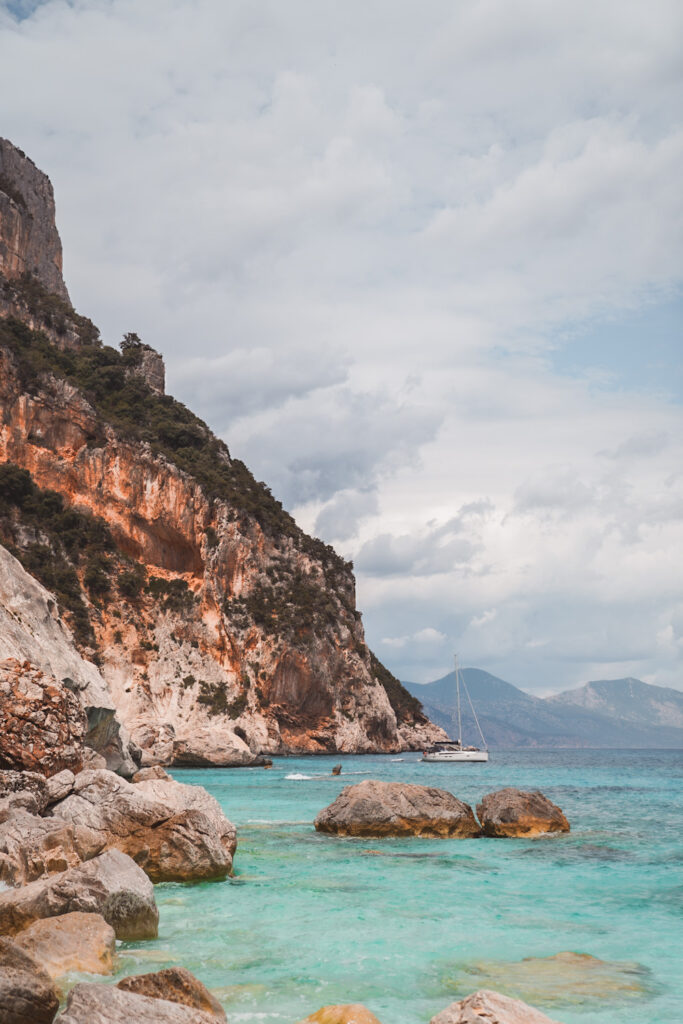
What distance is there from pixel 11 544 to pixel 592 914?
180 feet

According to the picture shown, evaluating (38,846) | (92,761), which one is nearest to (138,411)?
(92,761)

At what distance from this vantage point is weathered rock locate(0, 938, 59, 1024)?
5.98 m

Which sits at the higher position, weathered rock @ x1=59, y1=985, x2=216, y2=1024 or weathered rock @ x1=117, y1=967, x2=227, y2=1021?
weathered rock @ x1=59, y1=985, x2=216, y2=1024

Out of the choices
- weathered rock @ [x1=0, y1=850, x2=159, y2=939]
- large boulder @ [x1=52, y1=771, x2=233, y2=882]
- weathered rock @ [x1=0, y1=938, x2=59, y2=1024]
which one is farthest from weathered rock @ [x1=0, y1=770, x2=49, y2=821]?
weathered rock @ [x1=0, y1=938, x2=59, y2=1024]

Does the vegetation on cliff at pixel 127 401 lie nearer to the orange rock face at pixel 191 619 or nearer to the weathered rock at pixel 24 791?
the orange rock face at pixel 191 619

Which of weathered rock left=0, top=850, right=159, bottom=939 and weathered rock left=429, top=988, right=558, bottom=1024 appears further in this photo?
weathered rock left=0, top=850, right=159, bottom=939

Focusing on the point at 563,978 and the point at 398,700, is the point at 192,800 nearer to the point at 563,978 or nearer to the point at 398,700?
the point at 563,978

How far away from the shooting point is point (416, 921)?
1203cm

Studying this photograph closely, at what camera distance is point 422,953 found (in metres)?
10.3

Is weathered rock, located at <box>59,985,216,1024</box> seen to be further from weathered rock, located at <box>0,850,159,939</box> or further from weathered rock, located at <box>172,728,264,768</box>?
weathered rock, located at <box>172,728,264,768</box>

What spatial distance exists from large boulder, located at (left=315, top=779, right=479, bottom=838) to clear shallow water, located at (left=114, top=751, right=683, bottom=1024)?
0.76 metres

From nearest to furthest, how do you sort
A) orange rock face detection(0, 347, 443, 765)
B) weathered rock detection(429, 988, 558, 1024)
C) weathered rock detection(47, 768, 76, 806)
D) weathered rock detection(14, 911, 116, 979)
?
weathered rock detection(429, 988, 558, 1024) → weathered rock detection(14, 911, 116, 979) → weathered rock detection(47, 768, 76, 806) → orange rock face detection(0, 347, 443, 765)

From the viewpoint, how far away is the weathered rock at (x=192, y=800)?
14.8m

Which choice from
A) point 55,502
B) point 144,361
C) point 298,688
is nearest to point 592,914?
point 55,502
